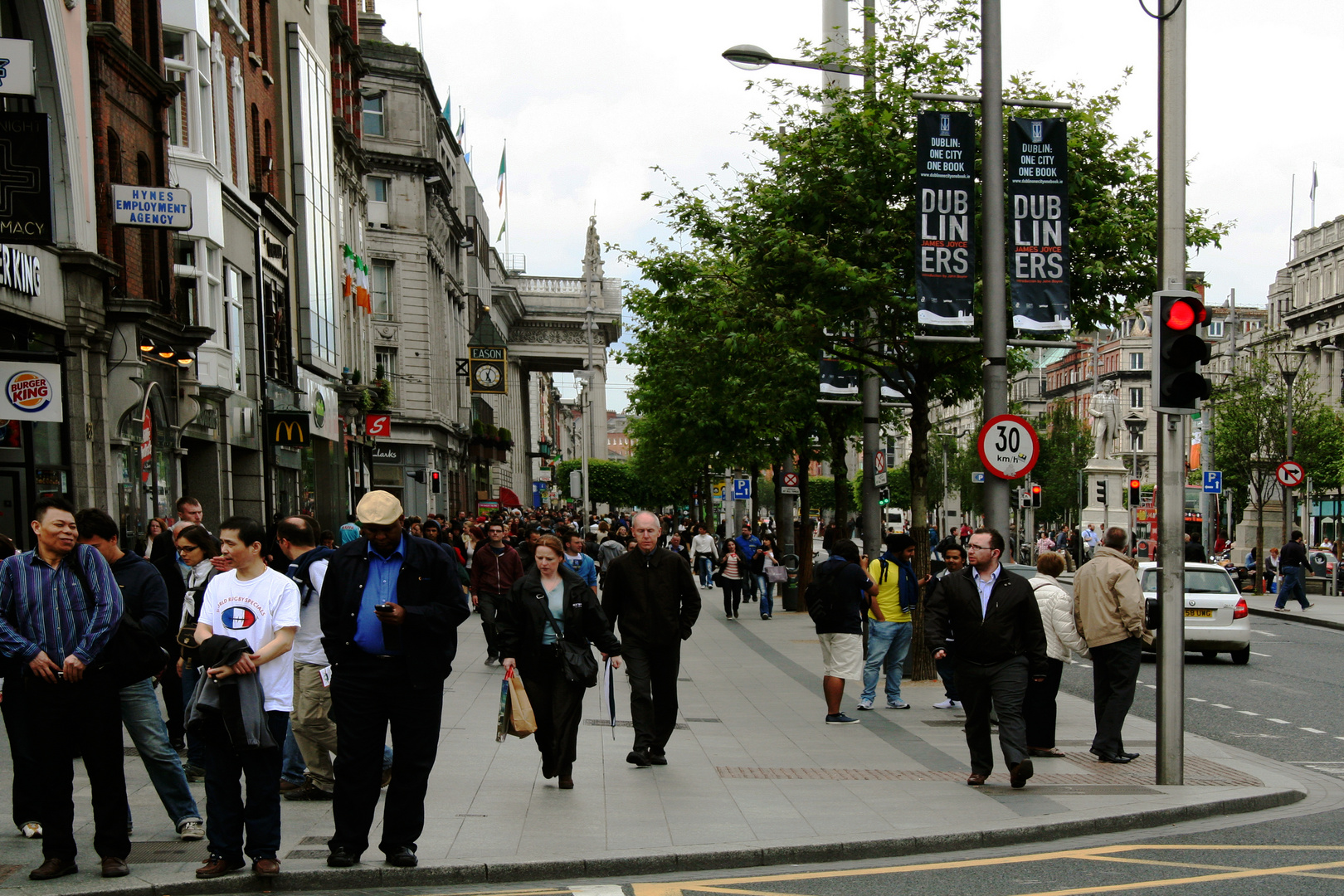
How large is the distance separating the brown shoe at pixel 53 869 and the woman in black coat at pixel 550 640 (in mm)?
3272

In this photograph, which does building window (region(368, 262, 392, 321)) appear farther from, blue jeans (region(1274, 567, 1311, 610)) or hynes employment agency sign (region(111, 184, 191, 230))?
hynes employment agency sign (region(111, 184, 191, 230))

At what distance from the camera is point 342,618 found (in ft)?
23.3

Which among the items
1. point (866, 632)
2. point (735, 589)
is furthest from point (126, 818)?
point (735, 589)

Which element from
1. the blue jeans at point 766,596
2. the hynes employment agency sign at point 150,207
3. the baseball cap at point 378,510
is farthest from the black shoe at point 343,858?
the blue jeans at point 766,596

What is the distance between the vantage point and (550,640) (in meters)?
9.91

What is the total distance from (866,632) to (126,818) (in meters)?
9.50

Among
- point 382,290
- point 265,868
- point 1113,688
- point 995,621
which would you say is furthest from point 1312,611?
point 382,290

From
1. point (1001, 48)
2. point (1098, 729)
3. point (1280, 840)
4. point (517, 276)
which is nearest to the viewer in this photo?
point (1280, 840)

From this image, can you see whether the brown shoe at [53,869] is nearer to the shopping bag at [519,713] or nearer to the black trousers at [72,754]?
the black trousers at [72,754]

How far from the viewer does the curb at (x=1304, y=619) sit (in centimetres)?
2813

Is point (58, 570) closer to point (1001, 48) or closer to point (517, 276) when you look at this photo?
point (1001, 48)

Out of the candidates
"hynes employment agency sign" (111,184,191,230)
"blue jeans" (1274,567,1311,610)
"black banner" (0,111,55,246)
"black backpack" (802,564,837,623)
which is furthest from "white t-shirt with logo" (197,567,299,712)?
"blue jeans" (1274,567,1311,610)

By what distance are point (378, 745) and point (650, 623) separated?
393 centimetres

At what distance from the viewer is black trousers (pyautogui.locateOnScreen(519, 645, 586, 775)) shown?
977 centimetres
